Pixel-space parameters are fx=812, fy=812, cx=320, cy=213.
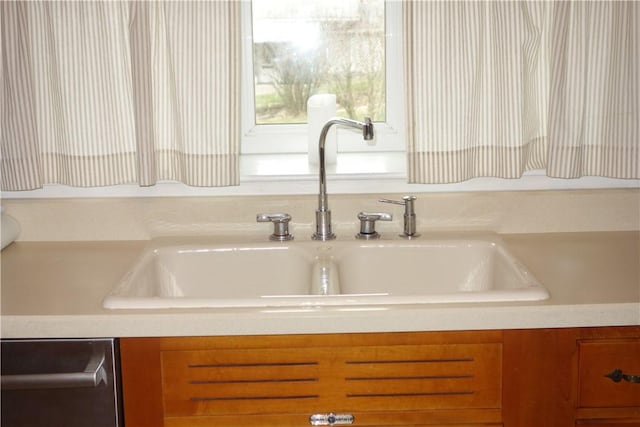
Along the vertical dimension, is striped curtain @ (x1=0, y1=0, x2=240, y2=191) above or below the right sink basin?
above

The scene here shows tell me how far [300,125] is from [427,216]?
1.56 feet

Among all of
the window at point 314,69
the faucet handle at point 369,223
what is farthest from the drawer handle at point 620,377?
the window at point 314,69

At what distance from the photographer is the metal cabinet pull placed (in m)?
1.55

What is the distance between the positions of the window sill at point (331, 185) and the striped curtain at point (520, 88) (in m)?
0.09

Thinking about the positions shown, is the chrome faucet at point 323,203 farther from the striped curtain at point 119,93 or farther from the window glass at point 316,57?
the window glass at point 316,57

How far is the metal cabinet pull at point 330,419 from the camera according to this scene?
1549 millimetres

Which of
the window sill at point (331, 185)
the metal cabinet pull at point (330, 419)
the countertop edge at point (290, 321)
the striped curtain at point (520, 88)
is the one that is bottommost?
the metal cabinet pull at point (330, 419)

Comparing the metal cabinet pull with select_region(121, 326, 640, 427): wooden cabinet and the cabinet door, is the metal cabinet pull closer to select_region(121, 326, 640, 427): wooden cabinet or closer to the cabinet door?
select_region(121, 326, 640, 427): wooden cabinet

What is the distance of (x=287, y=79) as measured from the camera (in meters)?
2.26

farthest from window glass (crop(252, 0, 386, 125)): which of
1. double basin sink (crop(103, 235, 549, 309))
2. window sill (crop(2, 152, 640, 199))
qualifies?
double basin sink (crop(103, 235, 549, 309))

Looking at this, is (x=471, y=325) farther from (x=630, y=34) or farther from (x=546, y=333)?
(x=630, y=34)

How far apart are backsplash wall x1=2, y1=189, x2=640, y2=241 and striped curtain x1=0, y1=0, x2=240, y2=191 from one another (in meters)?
0.08

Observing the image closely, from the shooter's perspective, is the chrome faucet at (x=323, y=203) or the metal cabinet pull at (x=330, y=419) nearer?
the metal cabinet pull at (x=330, y=419)

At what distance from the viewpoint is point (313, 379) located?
5.08 feet
